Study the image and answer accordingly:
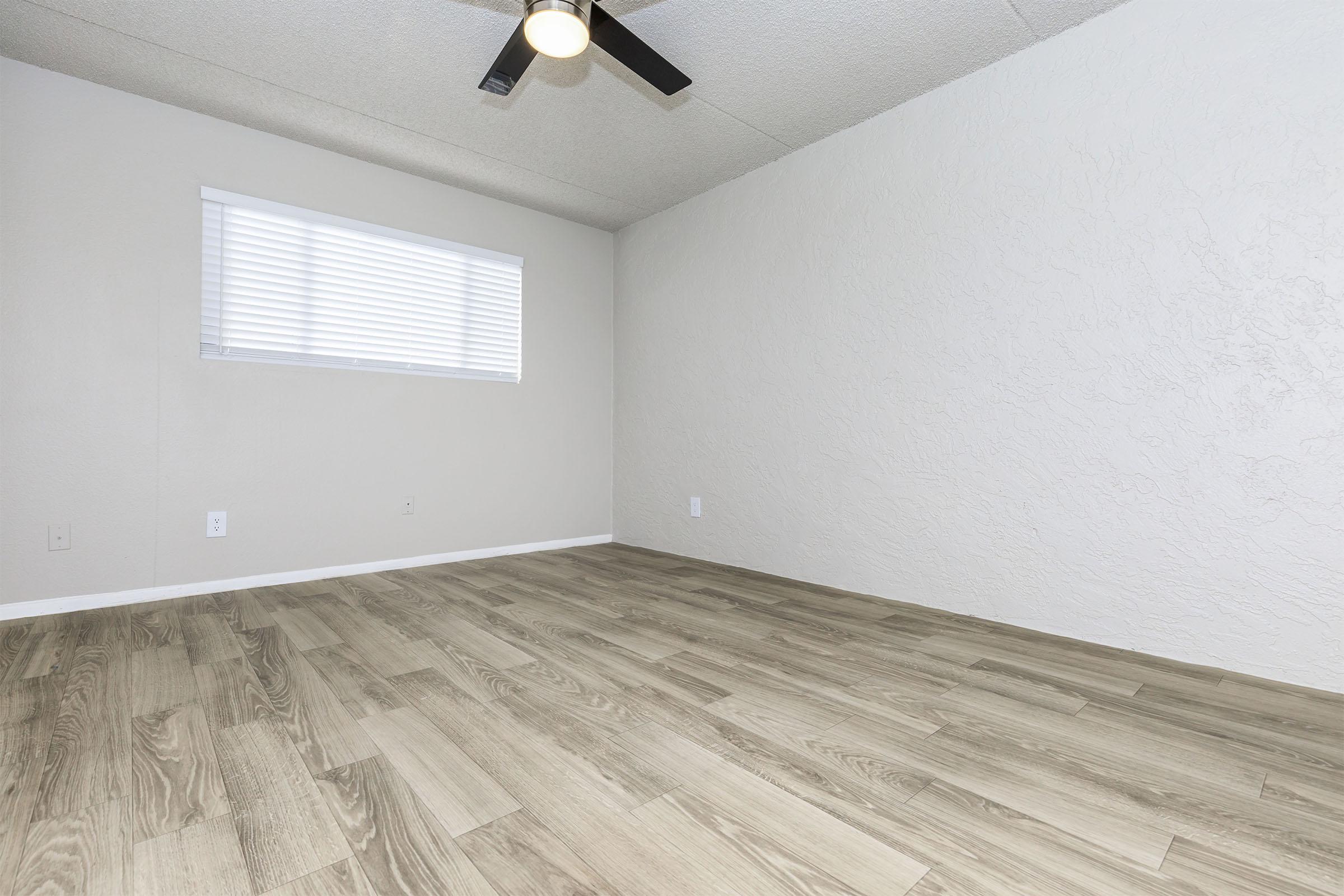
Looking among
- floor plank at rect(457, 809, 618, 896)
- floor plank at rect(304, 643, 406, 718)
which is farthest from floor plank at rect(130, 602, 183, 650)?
floor plank at rect(457, 809, 618, 896)

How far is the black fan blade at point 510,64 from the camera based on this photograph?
1848 mm

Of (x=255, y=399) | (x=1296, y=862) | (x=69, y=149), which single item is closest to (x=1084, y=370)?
(x=1296, y=862)

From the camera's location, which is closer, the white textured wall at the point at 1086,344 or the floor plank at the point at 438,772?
the floor plank at the point at 438,772

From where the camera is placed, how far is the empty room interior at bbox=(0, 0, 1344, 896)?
3.62ft

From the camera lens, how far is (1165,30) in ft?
6.37

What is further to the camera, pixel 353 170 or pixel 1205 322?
pixel 353 170

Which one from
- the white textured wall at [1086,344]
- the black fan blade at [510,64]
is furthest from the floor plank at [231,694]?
the white textured wall at [1086,344]

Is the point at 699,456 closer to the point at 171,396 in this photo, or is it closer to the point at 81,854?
the point at 171,396

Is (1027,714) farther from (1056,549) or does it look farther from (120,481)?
(120,481)

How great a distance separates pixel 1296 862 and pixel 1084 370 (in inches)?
61.1

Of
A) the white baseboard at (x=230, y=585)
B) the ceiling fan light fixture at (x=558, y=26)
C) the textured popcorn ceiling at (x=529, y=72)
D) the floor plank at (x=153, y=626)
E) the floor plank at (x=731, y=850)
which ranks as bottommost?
the floor plank at (x=731, y=850)

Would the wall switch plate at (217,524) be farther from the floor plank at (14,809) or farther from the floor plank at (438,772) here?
the floor plank at (438,772)

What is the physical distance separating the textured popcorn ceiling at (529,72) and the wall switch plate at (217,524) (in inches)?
72.7

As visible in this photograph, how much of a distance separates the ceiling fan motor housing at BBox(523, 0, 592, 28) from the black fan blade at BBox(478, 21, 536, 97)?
60 millimetres
